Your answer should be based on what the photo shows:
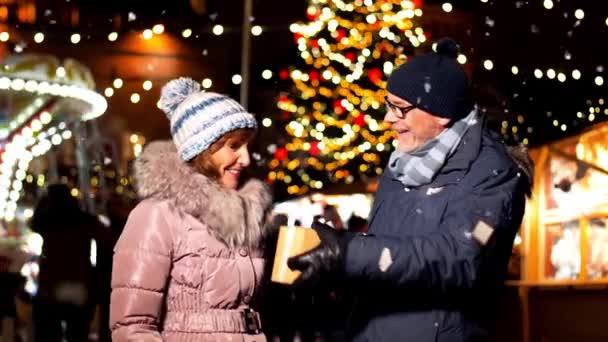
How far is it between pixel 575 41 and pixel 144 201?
6.48 m

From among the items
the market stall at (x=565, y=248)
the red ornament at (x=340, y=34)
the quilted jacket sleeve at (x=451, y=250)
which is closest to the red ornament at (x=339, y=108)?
the red ornament at (x=340, y=34)

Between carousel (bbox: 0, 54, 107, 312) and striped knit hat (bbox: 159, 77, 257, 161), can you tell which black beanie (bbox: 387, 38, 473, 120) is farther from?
carousel (bbox: 0, 54, 107, 312)

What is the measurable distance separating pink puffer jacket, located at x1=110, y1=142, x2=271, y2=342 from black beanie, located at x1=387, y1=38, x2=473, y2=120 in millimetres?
941

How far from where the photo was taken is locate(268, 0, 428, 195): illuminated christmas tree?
15867 mm

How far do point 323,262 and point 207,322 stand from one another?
47.3 inches

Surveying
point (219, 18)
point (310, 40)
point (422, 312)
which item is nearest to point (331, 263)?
point (422, 312)

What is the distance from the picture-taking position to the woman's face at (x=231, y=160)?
4.71 meters

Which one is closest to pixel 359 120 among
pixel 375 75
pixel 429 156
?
pixel 375 75

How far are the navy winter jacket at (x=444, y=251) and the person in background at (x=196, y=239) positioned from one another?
0.66 m

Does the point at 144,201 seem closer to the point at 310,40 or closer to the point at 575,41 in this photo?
the point at 575,41

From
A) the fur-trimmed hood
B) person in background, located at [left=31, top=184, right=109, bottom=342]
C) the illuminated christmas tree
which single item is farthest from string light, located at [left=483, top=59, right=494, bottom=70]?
the fur-trimmed hood

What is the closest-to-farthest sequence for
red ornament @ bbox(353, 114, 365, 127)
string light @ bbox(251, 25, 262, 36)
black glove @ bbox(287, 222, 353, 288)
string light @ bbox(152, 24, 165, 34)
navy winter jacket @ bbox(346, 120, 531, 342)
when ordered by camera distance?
black glove @ bbox(287, 222, 353, 288) → navy winter jacket @ bbox(346, 120, 531, 342) → string light @ bbox(152, 24, 165, 34) → string light @ bbox(251, 25, 262, 36) → red ornament @ bbox(353, 114, 365, 127)

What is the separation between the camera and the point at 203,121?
4.70 metres

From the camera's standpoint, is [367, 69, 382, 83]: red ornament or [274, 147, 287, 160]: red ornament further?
[274, 147, 287, 160]: red ornament
